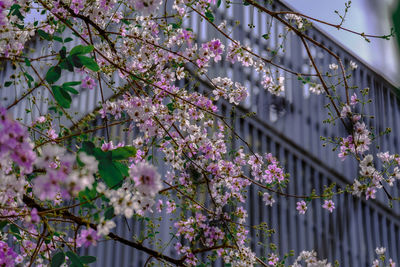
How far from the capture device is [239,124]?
11.4ft

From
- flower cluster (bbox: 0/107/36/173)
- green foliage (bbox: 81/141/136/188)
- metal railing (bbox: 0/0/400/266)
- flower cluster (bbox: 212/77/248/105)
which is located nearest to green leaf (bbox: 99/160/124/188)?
green foliage (bbox: 81/141/136/188)

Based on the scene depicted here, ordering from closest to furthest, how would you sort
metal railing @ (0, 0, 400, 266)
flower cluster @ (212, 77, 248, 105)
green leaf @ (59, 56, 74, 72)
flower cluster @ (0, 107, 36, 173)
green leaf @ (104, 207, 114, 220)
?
flower cluster @ (0, 107, 36, 173), green leaf @ (104, 207, 114, 220), green leaf @ (59, 56, 74, 72), flower cluster @ (212, 77, 248, 105), metal railing @ (0, 0, 400, 266)

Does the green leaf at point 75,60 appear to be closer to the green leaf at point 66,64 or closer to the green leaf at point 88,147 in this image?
the green leaf at point 66,64

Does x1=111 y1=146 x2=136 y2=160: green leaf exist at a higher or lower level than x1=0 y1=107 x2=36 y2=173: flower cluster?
higher

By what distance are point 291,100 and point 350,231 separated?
1075 mm

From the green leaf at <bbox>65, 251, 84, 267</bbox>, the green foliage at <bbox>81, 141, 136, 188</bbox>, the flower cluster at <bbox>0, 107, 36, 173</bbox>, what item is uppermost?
the green foliage at <bbox>81, 141, 136, 188</bbox>

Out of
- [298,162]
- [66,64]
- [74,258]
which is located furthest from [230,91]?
[298,162]

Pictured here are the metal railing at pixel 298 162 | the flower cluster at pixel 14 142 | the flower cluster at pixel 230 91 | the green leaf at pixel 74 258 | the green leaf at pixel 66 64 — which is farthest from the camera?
the metal railing at pixel 298 162

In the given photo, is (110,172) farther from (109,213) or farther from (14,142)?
(14,142)

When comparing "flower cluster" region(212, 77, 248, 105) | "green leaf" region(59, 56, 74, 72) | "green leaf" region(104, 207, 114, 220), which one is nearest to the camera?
"green leaf" region(104, 207, 114, 220)

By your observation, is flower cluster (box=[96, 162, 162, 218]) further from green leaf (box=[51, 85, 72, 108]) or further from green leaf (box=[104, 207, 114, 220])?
green leaf (box=[51, 85, 72, 108])

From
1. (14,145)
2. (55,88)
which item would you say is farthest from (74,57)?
(14,145)

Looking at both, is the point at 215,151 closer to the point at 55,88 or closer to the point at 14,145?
the point at 55,88

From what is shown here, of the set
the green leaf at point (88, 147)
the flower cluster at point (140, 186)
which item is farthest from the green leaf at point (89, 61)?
the flower cluster at point (140, 186)
